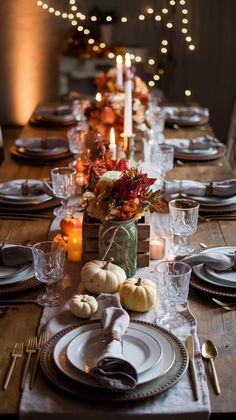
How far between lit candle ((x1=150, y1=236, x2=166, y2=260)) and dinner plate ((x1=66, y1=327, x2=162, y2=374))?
462 millimetres

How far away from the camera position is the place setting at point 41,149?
9.70ft

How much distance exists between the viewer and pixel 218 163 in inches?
117

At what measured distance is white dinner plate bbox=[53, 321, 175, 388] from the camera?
1.33 m

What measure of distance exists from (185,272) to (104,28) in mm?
4172

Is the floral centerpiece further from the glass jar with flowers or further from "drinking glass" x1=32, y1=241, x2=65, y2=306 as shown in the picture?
"drinking glass" x1=32, y1=241, x2=65, y2=306

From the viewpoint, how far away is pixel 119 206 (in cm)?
172

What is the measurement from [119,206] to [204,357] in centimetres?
46

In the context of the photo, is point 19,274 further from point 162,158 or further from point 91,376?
point 162,158

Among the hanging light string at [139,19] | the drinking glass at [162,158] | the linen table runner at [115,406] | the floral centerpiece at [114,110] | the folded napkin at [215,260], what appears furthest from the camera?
the hanging light string at [139,19]

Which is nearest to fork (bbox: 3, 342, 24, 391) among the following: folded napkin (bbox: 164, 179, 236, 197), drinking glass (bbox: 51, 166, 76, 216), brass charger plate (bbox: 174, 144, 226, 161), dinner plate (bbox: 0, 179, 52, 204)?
drinking glass (bbox: 51, 166, 76, 216)

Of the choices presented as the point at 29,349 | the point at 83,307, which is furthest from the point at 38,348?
the point at 83,307

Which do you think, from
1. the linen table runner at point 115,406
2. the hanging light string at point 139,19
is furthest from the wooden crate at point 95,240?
the hanging light string at point 139,19

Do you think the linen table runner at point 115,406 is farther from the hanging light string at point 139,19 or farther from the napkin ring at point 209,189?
the hanging light string at point 139,19

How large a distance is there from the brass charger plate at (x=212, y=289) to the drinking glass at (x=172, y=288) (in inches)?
4.3
